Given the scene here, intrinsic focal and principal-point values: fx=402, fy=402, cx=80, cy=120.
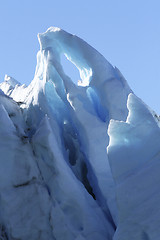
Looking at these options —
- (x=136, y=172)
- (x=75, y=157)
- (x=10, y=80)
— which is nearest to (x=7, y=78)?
(x=10, y=80)

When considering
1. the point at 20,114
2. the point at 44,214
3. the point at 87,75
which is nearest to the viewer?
the point at 44,214

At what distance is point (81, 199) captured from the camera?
23.9ft

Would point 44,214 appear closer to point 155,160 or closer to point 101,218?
point 101,218

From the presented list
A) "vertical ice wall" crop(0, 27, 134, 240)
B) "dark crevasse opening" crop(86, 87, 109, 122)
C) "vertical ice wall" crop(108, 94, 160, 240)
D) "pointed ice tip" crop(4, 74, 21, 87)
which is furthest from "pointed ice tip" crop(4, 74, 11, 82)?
"vertical ice wall" crop(108, 94, 160, 240)

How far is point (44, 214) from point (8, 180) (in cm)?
90

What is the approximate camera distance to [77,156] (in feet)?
28.6

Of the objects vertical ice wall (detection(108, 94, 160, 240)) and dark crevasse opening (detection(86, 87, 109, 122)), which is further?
dark crevasse opening (detection(86, 87, 109, 122))

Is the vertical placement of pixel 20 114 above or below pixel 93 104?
below

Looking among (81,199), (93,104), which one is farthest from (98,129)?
(81,199)

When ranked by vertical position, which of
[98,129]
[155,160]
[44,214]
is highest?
[155,160]

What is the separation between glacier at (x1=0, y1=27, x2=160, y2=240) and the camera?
6.05 metres

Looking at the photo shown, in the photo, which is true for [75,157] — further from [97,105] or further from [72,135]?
[97,105]

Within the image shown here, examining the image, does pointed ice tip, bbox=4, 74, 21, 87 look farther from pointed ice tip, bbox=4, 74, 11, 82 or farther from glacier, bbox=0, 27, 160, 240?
glacier, bbox=0, 27, 160, 240

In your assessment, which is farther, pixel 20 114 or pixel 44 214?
pixel 20 114
